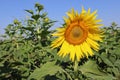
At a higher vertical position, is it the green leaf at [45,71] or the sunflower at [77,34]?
the sunflower at [77,34]

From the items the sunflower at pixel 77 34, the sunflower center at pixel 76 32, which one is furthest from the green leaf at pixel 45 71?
the sunflower center at pixel 76 32

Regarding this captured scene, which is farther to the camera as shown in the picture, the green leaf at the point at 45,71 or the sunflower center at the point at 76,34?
the sunflower center at the point at 76,34

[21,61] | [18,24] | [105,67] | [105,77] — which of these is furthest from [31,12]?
[105,77]

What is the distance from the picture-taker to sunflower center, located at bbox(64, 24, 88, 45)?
2.71 m

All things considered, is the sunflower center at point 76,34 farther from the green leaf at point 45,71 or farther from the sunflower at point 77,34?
the green leaf at point 45,71

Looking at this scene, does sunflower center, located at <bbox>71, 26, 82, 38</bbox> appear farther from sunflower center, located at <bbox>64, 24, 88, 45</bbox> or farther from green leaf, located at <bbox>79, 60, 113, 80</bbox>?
green leaf, located at <bbox>79, 60, 113, 80</bbox>

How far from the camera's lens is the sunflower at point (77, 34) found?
2705mm

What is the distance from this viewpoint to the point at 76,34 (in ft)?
8.94

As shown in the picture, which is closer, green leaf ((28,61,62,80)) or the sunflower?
green leaf ((28,61,62,80))

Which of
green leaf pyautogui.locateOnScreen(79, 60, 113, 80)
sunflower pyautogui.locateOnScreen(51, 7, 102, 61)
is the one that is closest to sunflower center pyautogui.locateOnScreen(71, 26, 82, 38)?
sunflower pyautogui.locateOnScreen(51, 7, 102, 61)

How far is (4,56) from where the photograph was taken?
164 inches

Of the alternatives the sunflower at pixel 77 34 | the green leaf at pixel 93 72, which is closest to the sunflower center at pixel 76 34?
the sunflower at pixel 77 34

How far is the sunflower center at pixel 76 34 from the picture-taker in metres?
2.71

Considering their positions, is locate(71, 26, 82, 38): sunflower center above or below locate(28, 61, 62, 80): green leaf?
above
